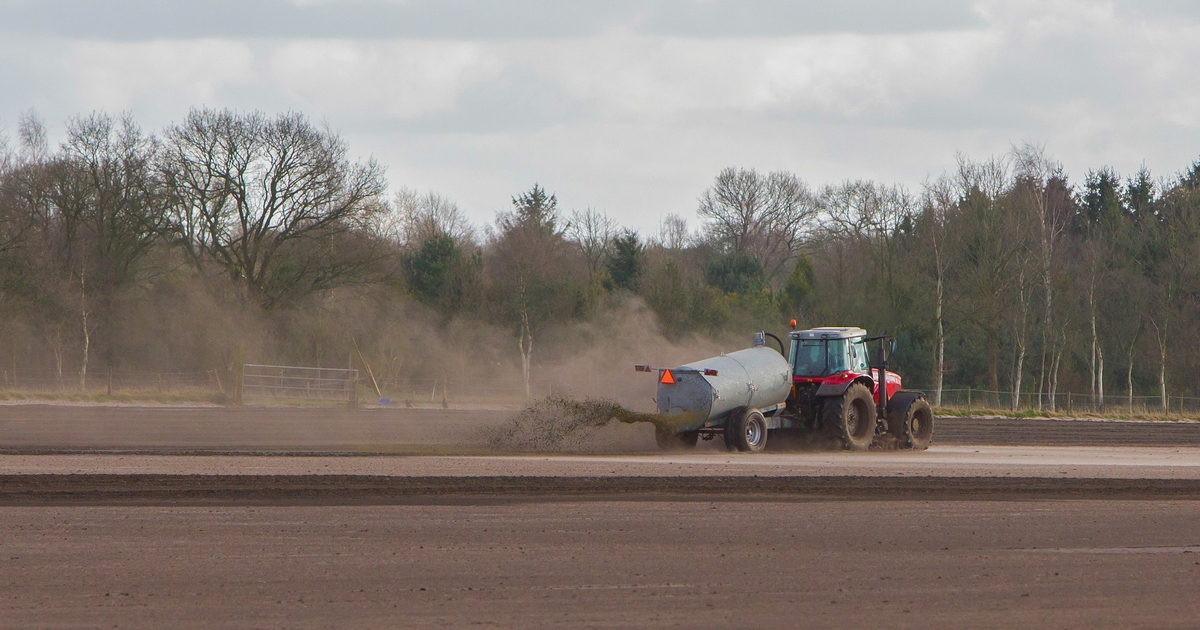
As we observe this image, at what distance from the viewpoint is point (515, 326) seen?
50062mm

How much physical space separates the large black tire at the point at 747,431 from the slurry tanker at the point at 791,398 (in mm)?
18

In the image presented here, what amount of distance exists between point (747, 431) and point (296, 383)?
26.3 meters

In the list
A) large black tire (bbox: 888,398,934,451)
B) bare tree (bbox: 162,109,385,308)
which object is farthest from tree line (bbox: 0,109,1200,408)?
large black tire (bbox: 888,398,934,451)

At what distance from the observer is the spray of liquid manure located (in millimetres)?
20516

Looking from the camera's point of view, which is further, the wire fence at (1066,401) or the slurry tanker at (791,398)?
the wire fence at (1066,401)

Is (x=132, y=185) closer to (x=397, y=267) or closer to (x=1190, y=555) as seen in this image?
(x=397, y=267)

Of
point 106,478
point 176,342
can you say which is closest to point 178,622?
point 106,478

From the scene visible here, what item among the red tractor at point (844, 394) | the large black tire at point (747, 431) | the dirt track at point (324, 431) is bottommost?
the dirt track at point (324, 431)

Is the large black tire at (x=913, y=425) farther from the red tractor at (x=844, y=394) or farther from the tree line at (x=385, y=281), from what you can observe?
the tree line at (x=385, y=281)

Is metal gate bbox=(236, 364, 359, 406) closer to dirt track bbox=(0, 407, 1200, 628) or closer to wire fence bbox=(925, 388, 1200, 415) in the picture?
dirt track bbox=(0, 407, 1200, 628)

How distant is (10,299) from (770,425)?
34.6 m

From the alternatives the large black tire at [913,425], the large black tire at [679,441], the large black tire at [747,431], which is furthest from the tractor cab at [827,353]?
the large black tire at [679,441]

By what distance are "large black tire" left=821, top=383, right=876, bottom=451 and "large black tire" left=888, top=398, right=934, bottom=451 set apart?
65 cm

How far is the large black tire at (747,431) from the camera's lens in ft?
66.9
